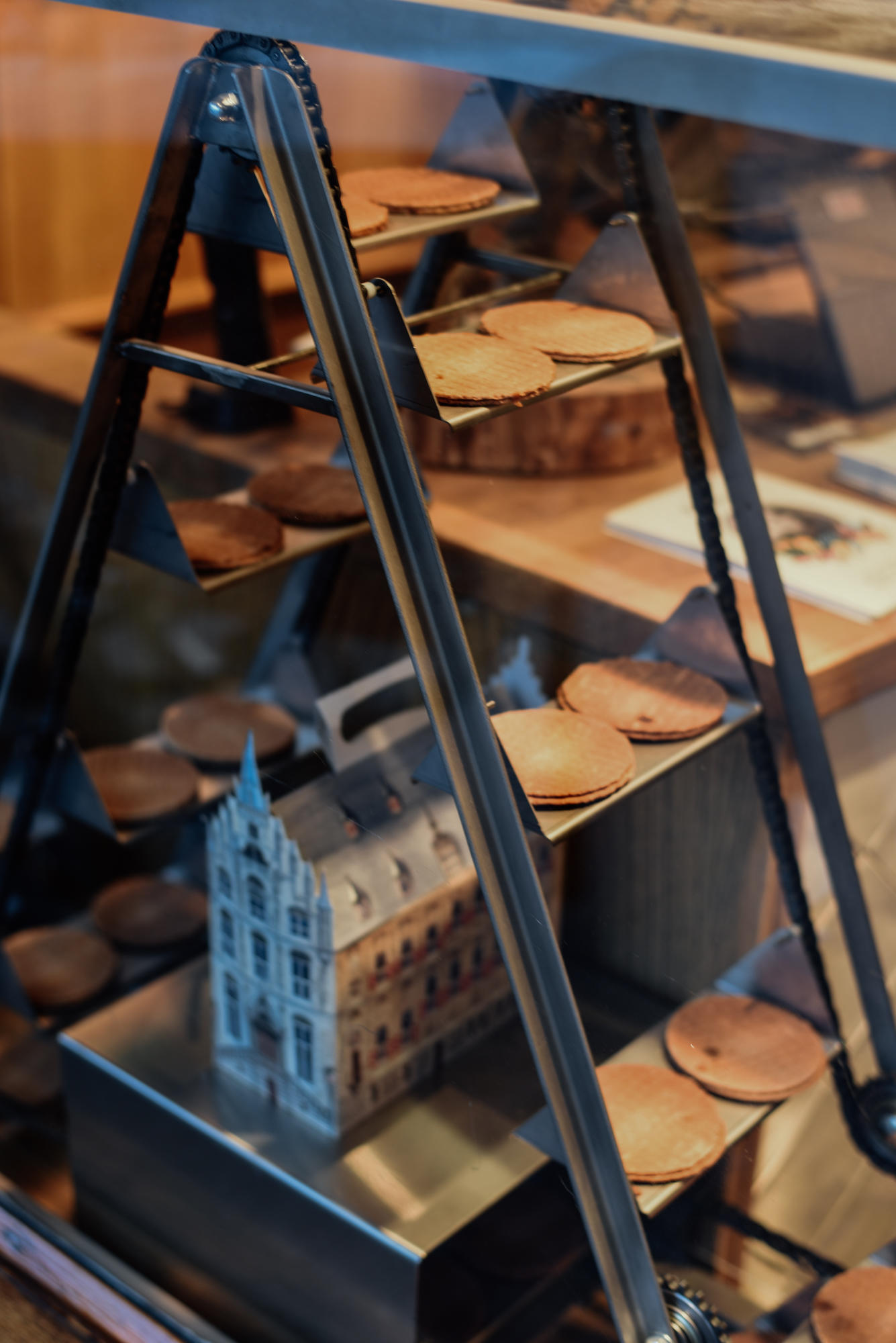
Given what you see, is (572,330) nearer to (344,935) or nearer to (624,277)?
(624,277)

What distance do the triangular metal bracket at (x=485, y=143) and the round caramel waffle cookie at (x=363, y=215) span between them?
0.48 feet

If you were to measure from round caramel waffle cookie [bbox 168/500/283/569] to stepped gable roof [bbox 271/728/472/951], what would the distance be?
8.0 inches

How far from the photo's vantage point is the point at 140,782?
137 centimetres

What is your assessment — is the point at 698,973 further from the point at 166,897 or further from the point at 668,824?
the point at 166,897

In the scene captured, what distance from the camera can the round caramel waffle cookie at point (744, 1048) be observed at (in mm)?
1103

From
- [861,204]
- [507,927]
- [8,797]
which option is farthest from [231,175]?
[861,204]

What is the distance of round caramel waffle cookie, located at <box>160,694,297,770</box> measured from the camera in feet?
4.61

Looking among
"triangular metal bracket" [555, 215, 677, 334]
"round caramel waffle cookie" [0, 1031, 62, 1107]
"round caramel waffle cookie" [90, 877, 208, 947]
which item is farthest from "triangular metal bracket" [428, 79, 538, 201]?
"round caramel waffle cookie" [0, 1031, 62, 1107]

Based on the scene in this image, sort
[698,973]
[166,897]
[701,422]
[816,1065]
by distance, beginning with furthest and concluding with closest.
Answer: [701,422], [166,897], [698,973], [816,1065]

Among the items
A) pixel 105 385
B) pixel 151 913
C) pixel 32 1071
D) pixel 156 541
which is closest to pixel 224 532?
pixel 156 541

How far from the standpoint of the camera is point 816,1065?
1.14 meters

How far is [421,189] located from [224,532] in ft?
1.09

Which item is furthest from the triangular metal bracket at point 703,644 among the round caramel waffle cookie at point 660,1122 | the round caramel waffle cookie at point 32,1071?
the round caramel waffle cookie at point 32,1071

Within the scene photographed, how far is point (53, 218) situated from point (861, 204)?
114 cm
